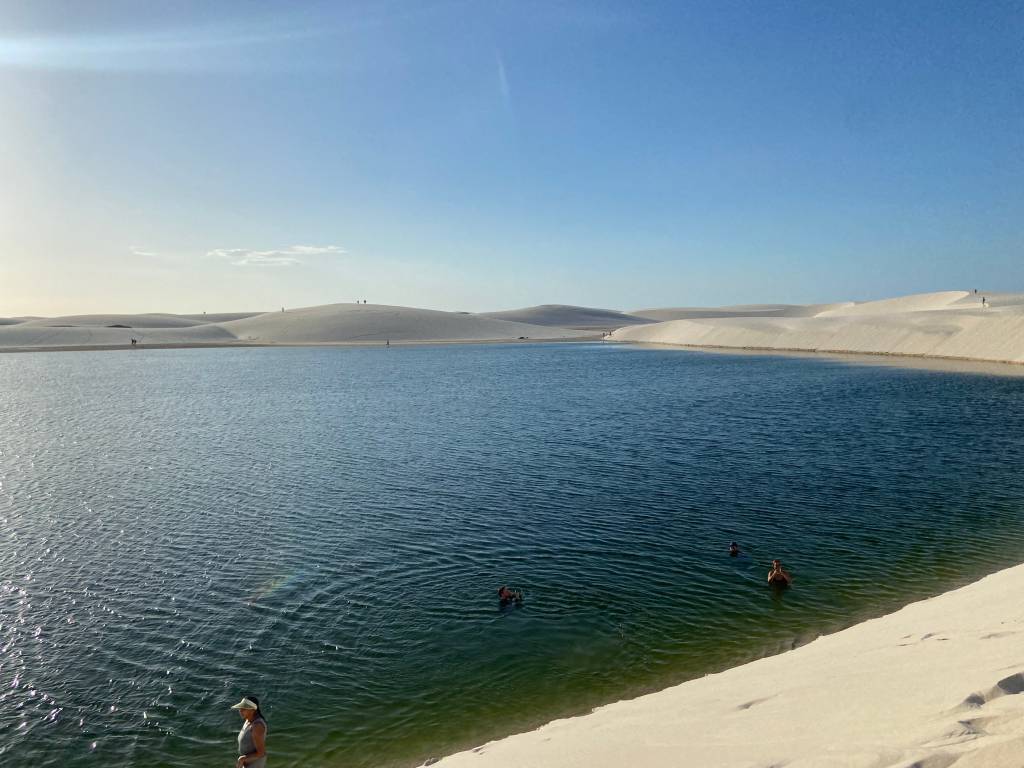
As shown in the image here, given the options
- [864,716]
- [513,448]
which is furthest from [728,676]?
[513,448]

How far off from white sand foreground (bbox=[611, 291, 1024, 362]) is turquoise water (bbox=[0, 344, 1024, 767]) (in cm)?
5478

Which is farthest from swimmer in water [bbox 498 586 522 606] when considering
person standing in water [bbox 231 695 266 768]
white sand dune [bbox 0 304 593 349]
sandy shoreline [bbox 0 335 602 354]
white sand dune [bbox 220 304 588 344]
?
white sand dune [bbox 220 304 588 344]

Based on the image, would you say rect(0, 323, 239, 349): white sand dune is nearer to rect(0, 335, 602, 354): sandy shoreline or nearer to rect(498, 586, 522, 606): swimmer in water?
rect(0, 335, 602, 354): sandy shoreline

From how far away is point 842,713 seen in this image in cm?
742

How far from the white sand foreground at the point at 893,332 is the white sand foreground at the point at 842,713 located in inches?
3364

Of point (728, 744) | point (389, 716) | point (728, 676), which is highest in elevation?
point (728, 744)

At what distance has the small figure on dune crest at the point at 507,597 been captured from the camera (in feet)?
51.1

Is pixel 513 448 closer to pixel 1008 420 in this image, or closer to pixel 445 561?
pixel 445 561

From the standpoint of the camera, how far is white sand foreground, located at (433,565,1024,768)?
19.9 feet

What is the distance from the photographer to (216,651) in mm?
13625

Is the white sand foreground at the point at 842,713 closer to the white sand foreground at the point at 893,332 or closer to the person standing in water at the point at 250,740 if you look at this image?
the person standing in water at the point at 250,740

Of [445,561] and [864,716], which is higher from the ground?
[864,716]

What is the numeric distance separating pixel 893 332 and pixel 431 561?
110 metres

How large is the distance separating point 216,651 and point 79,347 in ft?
563
